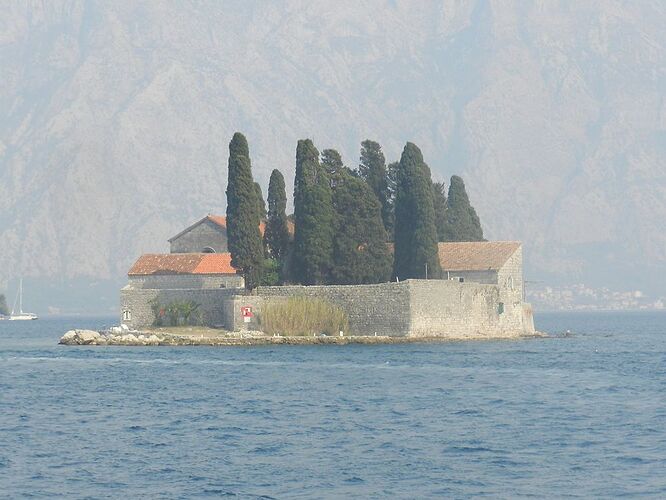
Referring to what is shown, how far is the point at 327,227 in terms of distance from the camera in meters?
77.9

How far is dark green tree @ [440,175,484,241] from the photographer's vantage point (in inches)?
4071

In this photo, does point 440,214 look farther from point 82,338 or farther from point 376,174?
point 82,338

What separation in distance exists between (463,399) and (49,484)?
18.5 meters

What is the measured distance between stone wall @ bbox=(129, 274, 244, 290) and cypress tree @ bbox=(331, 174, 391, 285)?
7.85 m

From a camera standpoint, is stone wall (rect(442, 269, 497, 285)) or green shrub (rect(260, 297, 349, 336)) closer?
green shrub (rect(260, 297, 349, 336))

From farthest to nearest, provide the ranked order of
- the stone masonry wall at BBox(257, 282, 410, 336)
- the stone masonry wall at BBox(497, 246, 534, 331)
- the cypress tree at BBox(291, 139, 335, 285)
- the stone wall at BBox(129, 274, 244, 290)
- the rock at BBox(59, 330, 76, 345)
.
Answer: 1. the stone masonry wall at BBox(497, 246, 534, 331)
2. the stone wall at BBox(129, 274, 244, 290)
3. the rock at BBox(59, 330, 76, 345)
4. the cypress tree at BBox(291, 139, 335, 285)
5. the stone masonry wall at BBox(257, 282, 410, 336)

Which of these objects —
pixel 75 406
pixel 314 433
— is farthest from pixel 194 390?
pixel 314 433

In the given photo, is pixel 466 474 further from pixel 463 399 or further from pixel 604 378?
pixel 604 378

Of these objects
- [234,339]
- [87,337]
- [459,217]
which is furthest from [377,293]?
[459,217]

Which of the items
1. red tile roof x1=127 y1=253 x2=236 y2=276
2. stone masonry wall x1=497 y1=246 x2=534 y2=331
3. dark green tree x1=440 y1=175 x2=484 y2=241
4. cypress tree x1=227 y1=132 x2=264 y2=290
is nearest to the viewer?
cypress tree x1=227 y1=132 x2=264 y2=290

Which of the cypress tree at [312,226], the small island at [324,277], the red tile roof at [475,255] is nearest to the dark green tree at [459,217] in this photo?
the red tile roof at [475,255]

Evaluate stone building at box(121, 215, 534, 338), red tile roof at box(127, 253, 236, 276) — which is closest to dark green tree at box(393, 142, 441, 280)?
stone building at box(121, 215, 534, 338)

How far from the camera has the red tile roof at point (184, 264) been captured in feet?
277

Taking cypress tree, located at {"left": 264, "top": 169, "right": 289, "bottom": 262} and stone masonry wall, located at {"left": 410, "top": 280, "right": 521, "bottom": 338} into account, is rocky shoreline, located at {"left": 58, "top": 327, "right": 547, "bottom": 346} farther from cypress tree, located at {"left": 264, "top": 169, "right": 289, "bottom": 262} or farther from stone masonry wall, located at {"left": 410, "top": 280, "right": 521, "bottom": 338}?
cypress tree, located at {"left": 264, "top": 169, "right": 289, "bottom": 262}
